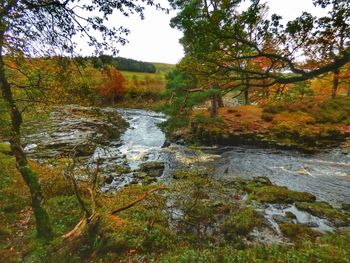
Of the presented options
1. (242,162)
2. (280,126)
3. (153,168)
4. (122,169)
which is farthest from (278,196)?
(280,126)

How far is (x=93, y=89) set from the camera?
7281mm

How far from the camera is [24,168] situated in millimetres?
6605

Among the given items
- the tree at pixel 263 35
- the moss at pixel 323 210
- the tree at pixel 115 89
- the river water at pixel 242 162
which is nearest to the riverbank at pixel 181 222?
the moss at pixel 323 210

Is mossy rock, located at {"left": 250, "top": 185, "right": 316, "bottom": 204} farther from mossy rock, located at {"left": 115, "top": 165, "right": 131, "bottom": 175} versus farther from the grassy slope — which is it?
the grassy slope

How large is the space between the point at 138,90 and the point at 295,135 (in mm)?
37768

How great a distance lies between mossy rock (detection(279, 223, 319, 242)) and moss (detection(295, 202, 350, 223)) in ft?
4.92

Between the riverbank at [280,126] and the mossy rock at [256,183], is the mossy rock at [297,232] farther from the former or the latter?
the riverbank at [280,126]

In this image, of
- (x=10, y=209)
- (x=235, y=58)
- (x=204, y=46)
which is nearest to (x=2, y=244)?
(x=10, y=209)

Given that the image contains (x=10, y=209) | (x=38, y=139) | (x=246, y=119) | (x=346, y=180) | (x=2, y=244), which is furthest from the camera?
(x=246, y=119)

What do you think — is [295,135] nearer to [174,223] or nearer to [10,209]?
[174,223]

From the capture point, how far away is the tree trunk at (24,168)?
5930 mm

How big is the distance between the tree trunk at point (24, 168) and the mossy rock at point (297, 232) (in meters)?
7.36

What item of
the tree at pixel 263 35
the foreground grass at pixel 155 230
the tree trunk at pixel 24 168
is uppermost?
the tree at pixel 263 35

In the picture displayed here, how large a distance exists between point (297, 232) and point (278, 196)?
2978mm
